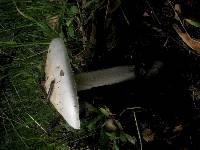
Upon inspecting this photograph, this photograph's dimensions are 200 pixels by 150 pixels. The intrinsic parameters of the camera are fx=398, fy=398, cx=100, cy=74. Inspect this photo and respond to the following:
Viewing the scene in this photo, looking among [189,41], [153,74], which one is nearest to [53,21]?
[153,74]

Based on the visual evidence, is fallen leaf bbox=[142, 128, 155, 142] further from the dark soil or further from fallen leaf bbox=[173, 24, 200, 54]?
fallen leaf bbox=[173, 24, 200, 54]

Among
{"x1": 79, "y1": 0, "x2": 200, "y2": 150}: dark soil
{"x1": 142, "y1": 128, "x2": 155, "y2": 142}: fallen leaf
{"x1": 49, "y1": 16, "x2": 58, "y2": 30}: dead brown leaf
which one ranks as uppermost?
{"x1": 49, "y1": 16, "x2": 58, "y2": 30}: dead brown leaf

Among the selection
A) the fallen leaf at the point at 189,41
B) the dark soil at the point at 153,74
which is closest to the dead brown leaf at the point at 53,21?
the dark soil at the point at 153,74

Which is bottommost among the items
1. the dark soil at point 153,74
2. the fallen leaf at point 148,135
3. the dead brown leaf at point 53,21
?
the fallen leaf at point 148,135

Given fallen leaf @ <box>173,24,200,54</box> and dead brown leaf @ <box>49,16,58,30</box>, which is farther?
dead brown leaf @ <box>49,16,58,30</box>

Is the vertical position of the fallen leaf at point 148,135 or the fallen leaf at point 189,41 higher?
the fallen leaf at point 189,41

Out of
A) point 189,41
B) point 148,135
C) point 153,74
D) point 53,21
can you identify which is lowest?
point 148,135

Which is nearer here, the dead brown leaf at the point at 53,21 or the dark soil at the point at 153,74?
the dark soil at the point at 153,74

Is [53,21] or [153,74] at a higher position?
[53,21]

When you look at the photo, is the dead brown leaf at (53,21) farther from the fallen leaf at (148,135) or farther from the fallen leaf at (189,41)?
the fallen leaf at (148,135)

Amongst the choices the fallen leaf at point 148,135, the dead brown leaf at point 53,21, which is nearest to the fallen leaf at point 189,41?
the fallen leaf at point 148,135

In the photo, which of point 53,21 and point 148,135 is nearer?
point 148,135

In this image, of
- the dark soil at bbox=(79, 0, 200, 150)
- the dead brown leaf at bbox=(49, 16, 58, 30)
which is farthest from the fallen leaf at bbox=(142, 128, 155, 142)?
the dead brown leaf at bbox=(49, 16, 58, 30)

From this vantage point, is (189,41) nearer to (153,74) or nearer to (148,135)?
(153,74)
